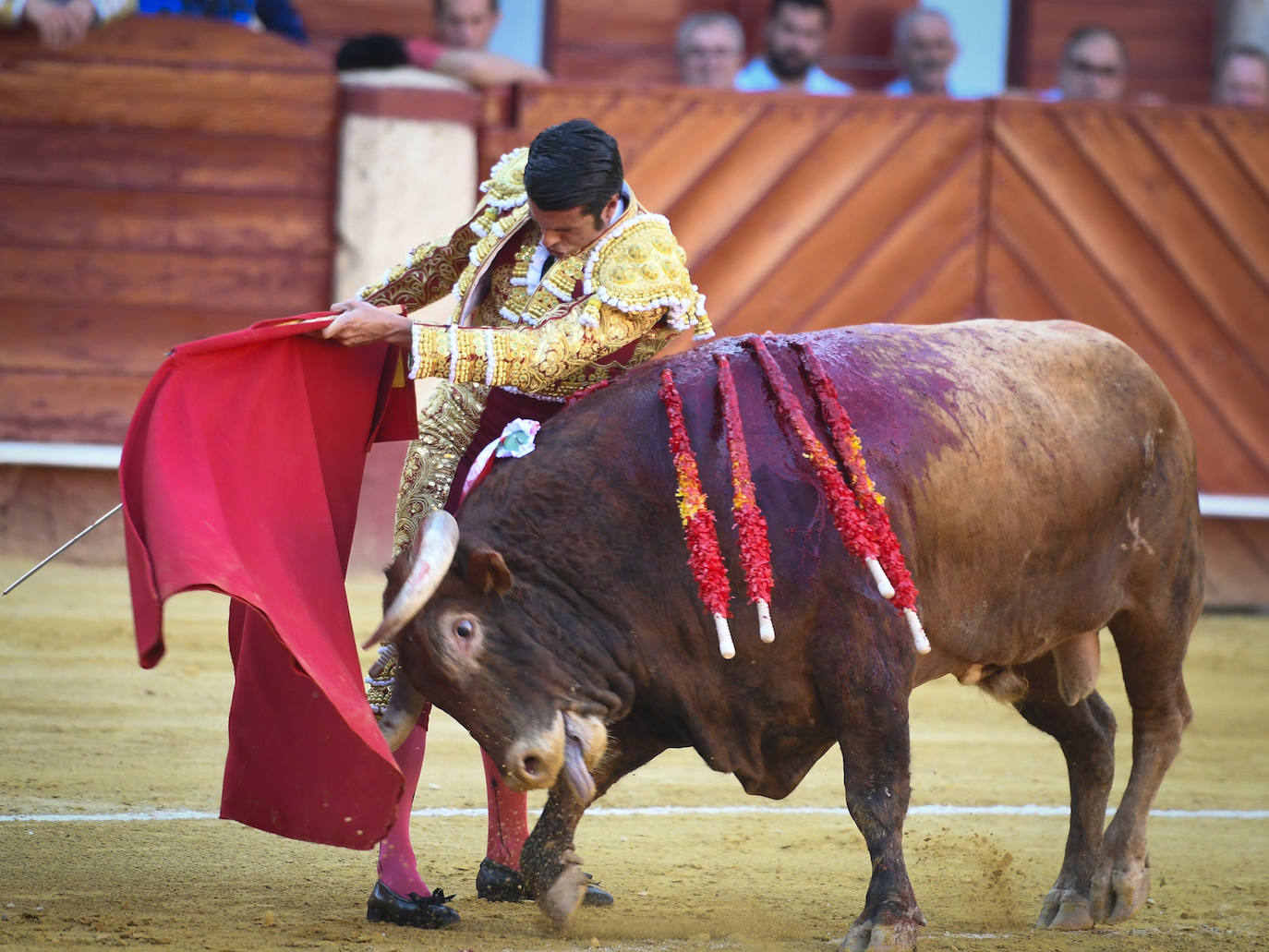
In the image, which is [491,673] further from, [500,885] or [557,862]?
[500,885]

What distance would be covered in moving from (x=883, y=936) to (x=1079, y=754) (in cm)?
101

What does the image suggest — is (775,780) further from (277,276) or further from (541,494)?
(277,276)

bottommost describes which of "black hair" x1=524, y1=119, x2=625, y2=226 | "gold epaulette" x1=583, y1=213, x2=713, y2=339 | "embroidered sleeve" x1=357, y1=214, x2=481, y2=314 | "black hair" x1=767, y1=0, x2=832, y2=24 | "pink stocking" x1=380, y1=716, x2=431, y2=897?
"pink stocking" x1=380, y1=716, x2=431, y2=897

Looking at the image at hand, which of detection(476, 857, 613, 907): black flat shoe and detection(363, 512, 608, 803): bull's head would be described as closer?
detection(363, 512, 608, 803): bull's head

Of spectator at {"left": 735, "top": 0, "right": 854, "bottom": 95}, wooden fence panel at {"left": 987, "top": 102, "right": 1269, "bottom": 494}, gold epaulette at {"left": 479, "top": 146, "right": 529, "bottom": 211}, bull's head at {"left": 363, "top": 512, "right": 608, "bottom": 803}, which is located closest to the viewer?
bull's head at {"left": 363, "top": 512, "right": 608, "bottom": 803}

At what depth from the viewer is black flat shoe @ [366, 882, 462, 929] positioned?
10.4 feet

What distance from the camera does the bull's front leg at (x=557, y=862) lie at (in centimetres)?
314

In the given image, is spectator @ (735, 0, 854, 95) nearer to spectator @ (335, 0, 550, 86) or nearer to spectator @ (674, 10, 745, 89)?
spectator @ (674, 10, 745, 89)

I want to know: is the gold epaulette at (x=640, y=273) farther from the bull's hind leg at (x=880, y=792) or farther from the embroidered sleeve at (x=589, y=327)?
the bull's hind leg at (x=880, y=792)

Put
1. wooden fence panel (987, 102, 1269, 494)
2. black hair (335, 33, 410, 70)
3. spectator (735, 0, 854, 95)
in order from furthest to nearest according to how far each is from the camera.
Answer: wooden fence panel (987, 102, 1269, 494) → spectator (735, 0, 854, 95) → black hair (335, 33, 410, 70)

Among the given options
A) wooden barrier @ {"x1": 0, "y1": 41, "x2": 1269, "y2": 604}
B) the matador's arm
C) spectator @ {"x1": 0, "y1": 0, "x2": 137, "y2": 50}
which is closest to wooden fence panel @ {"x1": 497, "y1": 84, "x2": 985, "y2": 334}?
wooden barrier @ {"x1": 0, "y1": 41, "x2": 1269, "y2": 604}

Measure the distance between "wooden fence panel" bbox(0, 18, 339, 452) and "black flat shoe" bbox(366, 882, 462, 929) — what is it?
4.22 m

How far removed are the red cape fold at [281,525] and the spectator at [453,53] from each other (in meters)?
4.06

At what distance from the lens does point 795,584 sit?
2.96 meters
